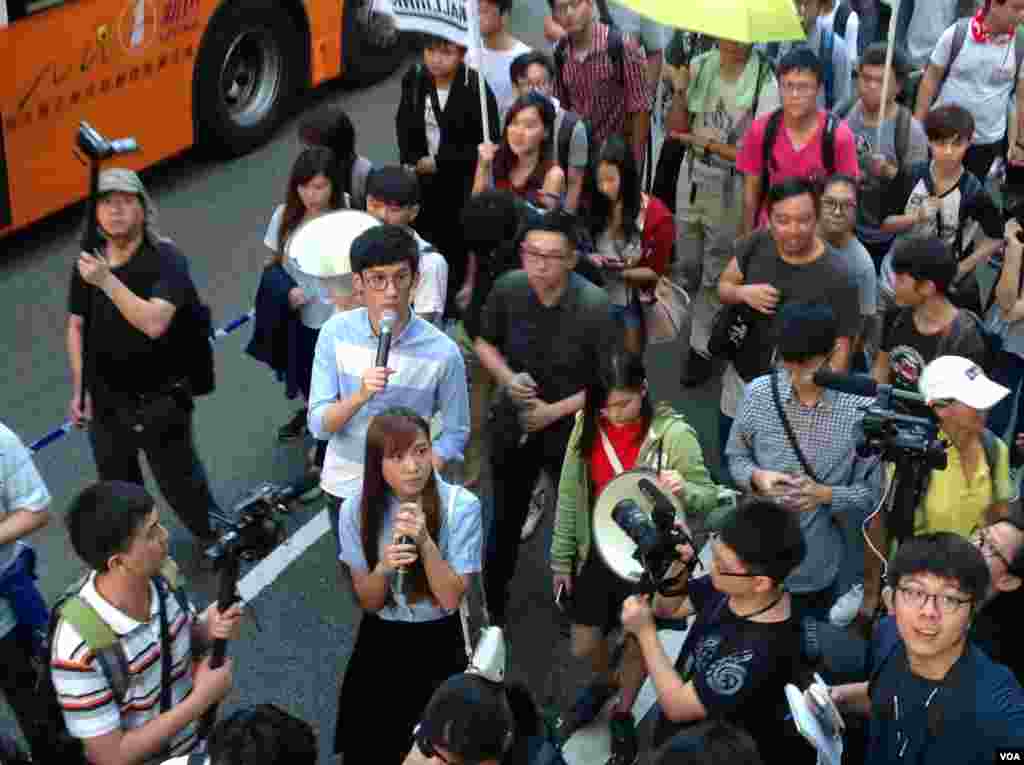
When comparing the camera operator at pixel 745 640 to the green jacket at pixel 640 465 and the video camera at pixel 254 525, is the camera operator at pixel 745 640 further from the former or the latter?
the video camera at pixel 254 525

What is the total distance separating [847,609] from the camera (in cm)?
562

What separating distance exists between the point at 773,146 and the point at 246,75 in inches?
193

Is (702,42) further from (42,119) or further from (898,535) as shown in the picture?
(898,535)

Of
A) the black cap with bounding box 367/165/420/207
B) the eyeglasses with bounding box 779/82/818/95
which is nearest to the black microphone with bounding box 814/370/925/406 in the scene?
the black cap with bounding box 367/165/420/207

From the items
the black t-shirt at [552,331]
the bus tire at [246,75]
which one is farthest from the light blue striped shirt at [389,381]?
the bus tire at [246,75]

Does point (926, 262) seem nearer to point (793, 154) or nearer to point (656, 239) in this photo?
point (656, 239)

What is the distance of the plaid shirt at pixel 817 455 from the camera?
5.01 meters

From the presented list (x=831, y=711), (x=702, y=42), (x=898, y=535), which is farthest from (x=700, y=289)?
(x=831, y=711)

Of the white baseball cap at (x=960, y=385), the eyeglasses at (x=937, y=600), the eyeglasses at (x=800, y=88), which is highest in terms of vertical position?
the eyeglasses at (x=800, y=88)

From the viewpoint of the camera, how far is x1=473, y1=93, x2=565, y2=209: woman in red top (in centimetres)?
668

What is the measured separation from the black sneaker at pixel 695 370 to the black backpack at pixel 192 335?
2.71m

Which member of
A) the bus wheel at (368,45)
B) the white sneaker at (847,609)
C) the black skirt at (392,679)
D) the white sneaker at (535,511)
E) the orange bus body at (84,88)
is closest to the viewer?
the black skirt at (392,679)

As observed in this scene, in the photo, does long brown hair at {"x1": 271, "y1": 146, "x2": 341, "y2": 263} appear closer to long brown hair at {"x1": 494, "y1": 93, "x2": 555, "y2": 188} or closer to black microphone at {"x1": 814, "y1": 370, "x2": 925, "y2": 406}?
long brown hair at {"x1": 494, "y1": 93, "x2": 555, "y2": 188}

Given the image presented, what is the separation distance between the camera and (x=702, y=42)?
26.7ft
